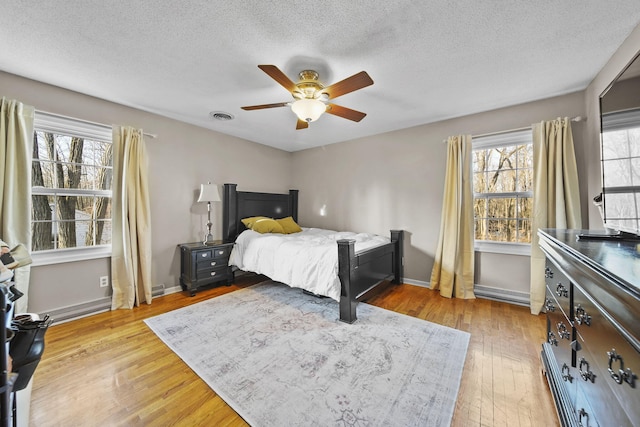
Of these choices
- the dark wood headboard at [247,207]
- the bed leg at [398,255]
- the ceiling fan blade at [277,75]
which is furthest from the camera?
the dark wood headboard at [247,207]

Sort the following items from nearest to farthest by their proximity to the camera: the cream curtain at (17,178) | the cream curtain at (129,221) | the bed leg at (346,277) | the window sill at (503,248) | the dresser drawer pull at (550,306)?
the dresser drawer pull at (550,306) → the cream curtain at (17,178) → the bed leg at (346,277) → the cream curtain at (129,221) → the window sill at (503,248)

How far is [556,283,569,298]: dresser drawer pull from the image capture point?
1326 mm

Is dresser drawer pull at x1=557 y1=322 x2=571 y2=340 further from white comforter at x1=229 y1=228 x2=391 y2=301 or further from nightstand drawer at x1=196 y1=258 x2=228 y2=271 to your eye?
nightstand drawer at x1=196 y1=258 x2=228 y2=271

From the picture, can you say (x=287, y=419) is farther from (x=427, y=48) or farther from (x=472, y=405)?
(x=427, y=48)

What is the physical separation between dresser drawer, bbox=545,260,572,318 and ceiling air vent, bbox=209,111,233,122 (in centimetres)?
352

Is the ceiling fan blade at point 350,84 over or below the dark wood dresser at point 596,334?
over

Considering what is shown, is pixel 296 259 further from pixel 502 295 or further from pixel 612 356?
pixel 502 295

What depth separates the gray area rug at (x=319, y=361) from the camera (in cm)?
145

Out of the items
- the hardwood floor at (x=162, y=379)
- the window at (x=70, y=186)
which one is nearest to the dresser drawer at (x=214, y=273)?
the hardwood floor at (x=162, y=379)

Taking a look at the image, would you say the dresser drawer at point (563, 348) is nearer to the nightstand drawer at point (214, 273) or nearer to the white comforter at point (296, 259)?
the white comforter at point (296, 259)

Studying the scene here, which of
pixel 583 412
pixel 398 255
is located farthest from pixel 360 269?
pixel 583 412

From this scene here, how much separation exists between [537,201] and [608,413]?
2.49 m

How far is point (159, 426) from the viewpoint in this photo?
4.41 feet

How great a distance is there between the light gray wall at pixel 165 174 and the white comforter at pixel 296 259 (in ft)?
2.59
